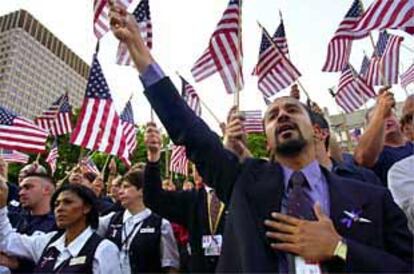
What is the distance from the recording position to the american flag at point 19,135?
8102mm

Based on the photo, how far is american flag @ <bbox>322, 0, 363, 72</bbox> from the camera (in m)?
8.26

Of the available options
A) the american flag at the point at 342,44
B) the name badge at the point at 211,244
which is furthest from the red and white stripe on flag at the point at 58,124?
the name badge at the point at 211,244

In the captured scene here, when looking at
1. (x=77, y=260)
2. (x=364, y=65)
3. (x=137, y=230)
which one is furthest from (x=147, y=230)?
(x=364, y=65)

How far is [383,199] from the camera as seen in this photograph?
2350 mm

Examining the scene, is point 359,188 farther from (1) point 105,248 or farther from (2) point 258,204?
(1) point 105,248

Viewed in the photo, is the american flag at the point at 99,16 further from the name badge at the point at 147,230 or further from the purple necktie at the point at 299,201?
Answer: the purple necktie at the point at 299,201

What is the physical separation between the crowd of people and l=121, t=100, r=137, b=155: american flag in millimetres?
→ 6158

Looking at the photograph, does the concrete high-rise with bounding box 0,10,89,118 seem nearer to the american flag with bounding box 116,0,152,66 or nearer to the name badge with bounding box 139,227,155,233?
the american flag with bounding box 116,0,152,66

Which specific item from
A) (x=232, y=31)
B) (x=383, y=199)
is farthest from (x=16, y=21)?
(x=383, y=199)

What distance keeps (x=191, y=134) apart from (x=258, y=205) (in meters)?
0.48

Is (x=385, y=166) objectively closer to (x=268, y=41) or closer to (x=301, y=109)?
(x=301, y=109)

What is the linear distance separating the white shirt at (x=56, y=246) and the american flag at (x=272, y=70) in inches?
181

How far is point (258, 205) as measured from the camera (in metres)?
2.28

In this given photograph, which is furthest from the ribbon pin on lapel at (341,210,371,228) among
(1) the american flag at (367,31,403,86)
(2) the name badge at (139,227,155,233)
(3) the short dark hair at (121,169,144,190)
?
(1) the american flag at (367,31,403,86)
